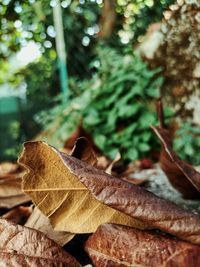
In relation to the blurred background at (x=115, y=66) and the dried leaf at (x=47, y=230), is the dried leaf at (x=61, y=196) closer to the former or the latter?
the dried leaf at (x=47, y=230)

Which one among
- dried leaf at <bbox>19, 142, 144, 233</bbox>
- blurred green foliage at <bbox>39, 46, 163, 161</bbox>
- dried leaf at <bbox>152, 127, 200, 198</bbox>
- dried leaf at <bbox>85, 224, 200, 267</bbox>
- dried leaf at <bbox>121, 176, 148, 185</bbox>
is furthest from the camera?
blurred green foliage at <bbox>39, 46, 163, 161</bbox>

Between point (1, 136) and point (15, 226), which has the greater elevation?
point (15, 226)

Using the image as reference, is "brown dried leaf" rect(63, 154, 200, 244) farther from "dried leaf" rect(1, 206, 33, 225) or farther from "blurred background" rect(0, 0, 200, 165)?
"blurred background" rect(0, 0, 200, 165)

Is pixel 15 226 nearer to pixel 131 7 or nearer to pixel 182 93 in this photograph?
pixel 131 7

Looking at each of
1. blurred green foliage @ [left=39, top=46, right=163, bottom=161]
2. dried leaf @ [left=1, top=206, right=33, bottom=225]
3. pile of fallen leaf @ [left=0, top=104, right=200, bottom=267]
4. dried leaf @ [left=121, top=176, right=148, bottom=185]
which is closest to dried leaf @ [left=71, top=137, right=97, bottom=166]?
pile of fallen leaf @ [left=0, top=104, right=200, bottom=267]

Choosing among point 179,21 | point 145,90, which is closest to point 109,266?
point 179,21

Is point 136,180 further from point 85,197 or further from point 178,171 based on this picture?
point 85,197

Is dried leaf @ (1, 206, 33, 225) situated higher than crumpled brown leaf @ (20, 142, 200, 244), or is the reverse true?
crumpled brown leaf @ (20, 142, 200, 244)
